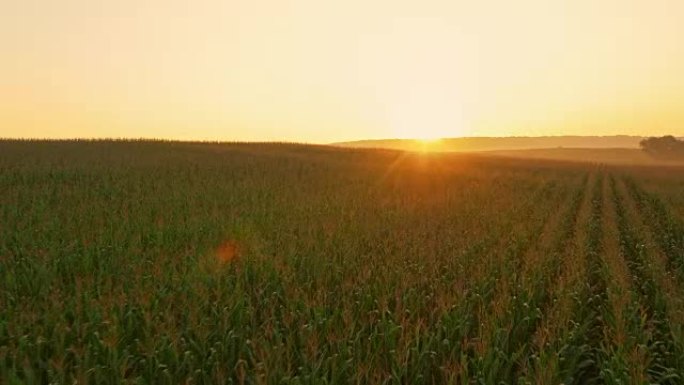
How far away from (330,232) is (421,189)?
14584 mm

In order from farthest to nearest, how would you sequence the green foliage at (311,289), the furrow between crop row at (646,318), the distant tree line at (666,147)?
the distant tree line at (666,147)
the furrow between crop row at (646,318)
the green foliage at (311,289)

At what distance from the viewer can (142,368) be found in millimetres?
5707

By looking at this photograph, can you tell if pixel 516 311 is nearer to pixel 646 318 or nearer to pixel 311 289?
pixel 646 318

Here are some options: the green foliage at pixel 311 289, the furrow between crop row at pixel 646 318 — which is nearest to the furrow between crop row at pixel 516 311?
the green foliage at pixel 311 289

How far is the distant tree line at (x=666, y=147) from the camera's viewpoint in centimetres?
12183

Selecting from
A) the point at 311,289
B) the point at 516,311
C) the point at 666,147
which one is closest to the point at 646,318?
the point at 516,311

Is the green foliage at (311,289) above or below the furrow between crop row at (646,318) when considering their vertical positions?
above

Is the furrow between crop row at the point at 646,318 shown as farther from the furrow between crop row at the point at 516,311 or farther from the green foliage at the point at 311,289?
the furrow between crop row at the point at 516,311

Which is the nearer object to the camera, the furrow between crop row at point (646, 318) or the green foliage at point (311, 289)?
the green foliage at point (311, 289)

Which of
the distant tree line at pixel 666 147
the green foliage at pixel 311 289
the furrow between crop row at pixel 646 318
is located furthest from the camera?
the distant tree line at pixel 666 147

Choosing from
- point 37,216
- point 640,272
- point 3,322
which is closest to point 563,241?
point 640,272

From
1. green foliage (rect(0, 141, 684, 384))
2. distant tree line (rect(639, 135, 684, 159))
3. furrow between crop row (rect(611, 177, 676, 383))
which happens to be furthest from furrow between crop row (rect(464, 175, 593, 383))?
distant tree line (rect(639, 135, 684, 159))

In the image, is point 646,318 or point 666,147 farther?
point 666,147

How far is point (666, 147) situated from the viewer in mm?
123000
